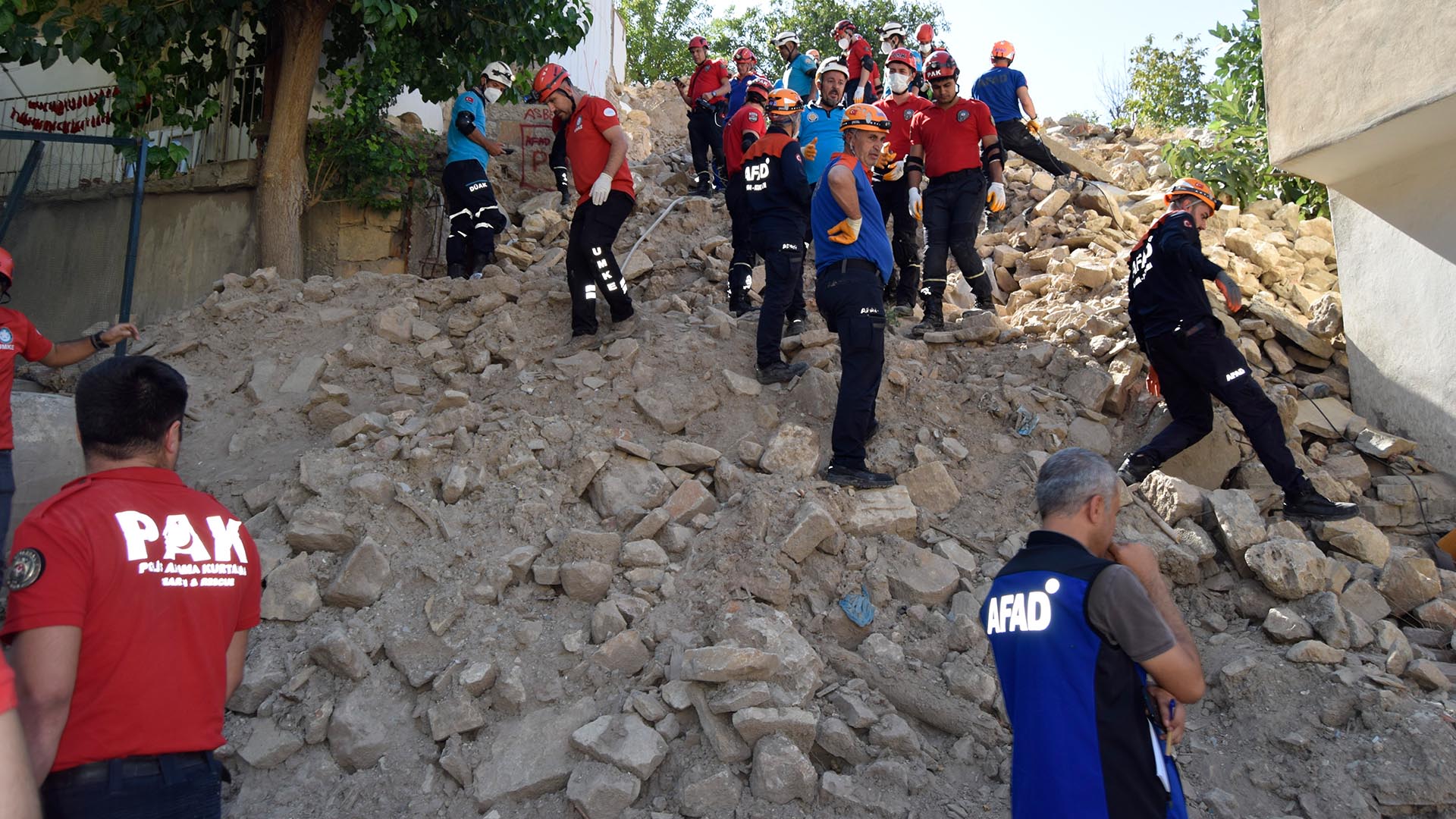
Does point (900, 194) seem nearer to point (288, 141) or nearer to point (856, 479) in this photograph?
point (856, 479)

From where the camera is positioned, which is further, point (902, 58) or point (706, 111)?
point (706, 111)

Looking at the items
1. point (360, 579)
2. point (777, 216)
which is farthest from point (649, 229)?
point (360, 579)

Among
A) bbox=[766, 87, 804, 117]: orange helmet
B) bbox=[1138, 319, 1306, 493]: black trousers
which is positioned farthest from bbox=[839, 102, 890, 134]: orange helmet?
bbox=[1138, 319, 1306, 493]: black trousers

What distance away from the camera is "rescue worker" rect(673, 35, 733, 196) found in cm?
930

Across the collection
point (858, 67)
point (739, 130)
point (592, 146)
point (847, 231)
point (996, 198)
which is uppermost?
point (858, 67)

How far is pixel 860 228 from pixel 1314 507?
2710 mm

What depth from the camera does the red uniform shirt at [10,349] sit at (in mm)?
3971

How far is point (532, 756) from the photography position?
3588 millimetres

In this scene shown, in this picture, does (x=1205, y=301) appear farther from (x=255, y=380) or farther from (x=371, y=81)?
(x=371, y=81)

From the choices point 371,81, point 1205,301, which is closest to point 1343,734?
point 1205,301

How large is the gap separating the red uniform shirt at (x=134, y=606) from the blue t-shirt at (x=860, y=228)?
134 inches

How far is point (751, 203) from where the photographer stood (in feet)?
19.9

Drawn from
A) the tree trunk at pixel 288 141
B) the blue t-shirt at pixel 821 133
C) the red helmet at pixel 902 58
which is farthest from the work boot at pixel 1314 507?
the tree trunk at pixel 288 141

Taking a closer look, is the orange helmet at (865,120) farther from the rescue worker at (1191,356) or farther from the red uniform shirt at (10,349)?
the red uniform shirt at (10,349)
